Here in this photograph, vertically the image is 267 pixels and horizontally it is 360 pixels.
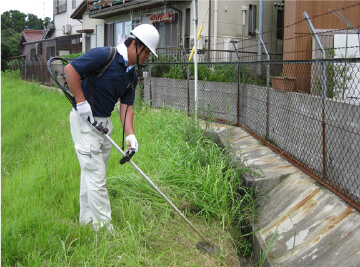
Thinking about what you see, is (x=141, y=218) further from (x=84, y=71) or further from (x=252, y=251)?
(x=84, y=71)

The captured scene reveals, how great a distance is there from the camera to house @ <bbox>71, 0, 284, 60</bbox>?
15.1 m

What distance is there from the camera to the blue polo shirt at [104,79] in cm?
378

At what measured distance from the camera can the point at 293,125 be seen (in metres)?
5.29

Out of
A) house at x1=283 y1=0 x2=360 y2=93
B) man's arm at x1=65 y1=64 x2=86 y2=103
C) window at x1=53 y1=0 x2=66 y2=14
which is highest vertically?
window at x1=53 y1=0 x2=66 y2=14

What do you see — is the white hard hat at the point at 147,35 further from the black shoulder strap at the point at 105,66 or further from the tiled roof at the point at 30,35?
the tiled roof at the point at 30,35

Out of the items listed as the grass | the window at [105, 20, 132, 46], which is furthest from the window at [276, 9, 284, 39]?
the grass

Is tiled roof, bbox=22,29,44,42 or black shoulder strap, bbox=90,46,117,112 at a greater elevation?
tiled roof, bbox=22,29,44,42

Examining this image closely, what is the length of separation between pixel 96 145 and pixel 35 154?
3.75 meters

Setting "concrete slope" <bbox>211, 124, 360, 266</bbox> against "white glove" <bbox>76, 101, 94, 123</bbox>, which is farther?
"white glove" <bbox>76, 101, 94, 123</bbox>

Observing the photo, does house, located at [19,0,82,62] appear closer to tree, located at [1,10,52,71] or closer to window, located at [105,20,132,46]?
window, located at [105,20,132,46]

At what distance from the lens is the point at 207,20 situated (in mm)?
15180

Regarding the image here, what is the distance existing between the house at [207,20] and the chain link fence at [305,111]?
4.87 meters

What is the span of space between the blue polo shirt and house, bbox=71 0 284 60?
9351mm

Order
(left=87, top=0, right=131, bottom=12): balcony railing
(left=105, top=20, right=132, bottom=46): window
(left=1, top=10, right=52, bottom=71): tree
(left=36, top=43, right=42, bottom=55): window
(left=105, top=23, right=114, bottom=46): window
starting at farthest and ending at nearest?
(left=1, top=10, right=52, bottom=71): tree, (left=36, top=43, right=42, bottom=55): window, (left=105, top=23, right=114, bottom=46): window, (left=105, top=20, right=132, bottom=46): window, (left=87, top=0, right=131, bottom=12): balcony railing
